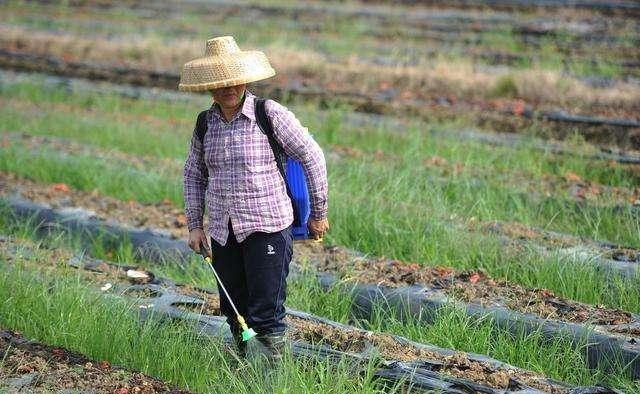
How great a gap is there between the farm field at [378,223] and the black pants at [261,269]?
23 centimetres

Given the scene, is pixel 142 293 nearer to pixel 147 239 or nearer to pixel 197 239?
pixel 197 239

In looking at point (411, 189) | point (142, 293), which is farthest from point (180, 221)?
point (142, 293)

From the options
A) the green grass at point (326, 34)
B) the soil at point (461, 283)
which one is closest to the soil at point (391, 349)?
the soil at point (461, 283)

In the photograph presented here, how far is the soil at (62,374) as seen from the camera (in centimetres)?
468

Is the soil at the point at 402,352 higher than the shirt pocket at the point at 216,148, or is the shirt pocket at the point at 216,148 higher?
the shirt pocket at the point at 216,148

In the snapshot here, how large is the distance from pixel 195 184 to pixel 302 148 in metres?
0.60

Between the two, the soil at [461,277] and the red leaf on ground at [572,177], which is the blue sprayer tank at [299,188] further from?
the red leaf on ground at [572,177]

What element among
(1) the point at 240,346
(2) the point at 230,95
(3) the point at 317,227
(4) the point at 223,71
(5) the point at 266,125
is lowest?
(1) the point at 240,346

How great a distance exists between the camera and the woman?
4.86 m

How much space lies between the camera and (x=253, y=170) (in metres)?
4.87

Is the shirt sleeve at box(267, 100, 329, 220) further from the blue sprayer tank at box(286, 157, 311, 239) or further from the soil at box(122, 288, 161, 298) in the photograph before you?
the soil at box(122, 288, 161, 298)

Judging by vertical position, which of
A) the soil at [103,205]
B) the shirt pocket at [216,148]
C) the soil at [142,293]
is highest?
the shirt pocket at [216,148]

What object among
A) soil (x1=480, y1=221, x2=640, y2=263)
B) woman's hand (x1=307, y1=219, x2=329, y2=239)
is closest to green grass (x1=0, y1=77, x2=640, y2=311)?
soil (x1=480, y1=221, x2=640, y2=263)

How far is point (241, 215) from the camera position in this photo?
4879 millimetres
